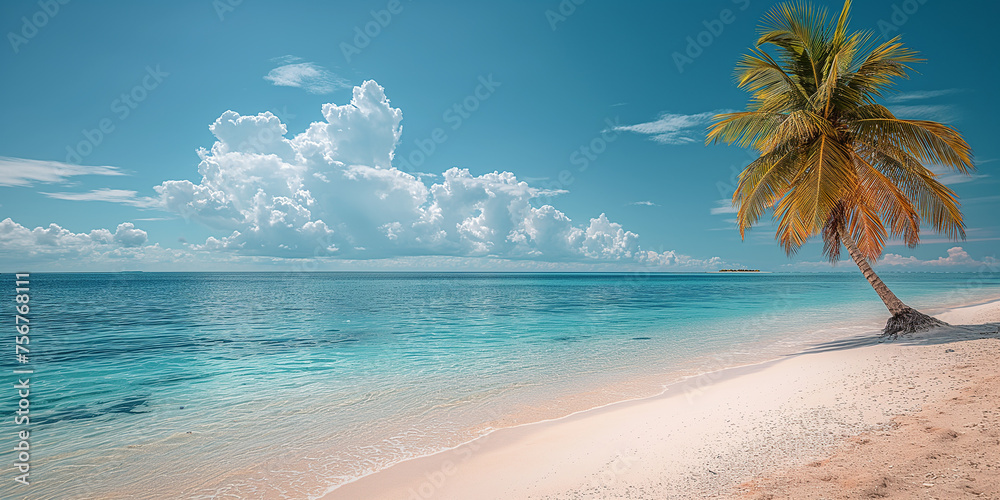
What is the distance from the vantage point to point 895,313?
13.6 m

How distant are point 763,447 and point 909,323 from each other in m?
12.0

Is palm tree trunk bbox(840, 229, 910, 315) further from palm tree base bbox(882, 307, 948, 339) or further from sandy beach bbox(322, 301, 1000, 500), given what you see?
sandy beach bbox(322, 301, 1000, 500)

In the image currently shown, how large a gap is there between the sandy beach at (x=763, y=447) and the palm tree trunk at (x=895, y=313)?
4180 millimetres

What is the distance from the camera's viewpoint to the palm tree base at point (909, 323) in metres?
12.8

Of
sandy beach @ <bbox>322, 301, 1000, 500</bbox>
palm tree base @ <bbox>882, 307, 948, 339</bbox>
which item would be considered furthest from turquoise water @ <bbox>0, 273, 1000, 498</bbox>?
palm tree base @ <bbox>882, 307, 948, 339</bbox>

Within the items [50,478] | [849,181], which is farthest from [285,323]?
[849,181]

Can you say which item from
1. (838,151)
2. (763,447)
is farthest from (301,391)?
(838,151)

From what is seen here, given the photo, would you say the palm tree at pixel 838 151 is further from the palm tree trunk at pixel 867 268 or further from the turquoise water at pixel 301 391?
the turquoise water at pixel 301 391

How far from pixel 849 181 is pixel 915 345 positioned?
485 centimetres

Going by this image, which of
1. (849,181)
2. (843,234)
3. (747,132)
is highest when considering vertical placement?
(747,132)

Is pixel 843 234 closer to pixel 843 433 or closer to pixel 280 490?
pixel 843 433

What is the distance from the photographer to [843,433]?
18.6 feet

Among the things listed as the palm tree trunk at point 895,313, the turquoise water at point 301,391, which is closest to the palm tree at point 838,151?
the palm tree trunk at point 895,313

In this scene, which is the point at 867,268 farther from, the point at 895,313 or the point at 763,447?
the point at 763,447
